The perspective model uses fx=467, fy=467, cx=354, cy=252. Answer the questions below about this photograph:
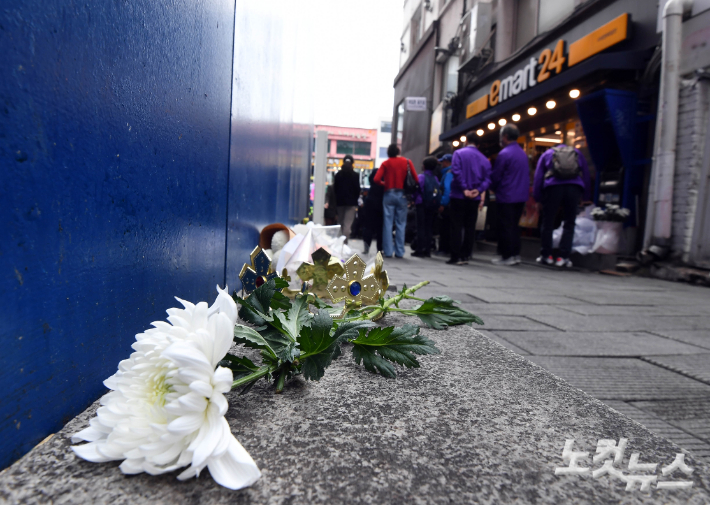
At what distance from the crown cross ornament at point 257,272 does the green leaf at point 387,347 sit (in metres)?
0.80

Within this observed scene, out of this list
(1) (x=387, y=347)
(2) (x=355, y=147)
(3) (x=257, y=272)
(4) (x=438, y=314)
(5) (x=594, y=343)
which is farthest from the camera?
(2) (x=355, y=147)

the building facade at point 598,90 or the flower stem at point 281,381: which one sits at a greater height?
the building facade at point 598,90

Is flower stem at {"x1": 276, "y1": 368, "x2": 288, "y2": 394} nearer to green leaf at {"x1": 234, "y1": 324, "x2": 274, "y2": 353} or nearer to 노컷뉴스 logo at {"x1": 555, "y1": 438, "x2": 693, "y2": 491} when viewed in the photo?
green leaf at {"x1": 234, "y1": 324, "x2": 274, "y2": 353}

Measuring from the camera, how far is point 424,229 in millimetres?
7977

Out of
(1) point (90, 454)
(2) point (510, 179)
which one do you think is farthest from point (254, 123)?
(2) point (510, 179)

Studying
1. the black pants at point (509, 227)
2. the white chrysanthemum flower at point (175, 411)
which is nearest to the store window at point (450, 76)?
the black pants at point (509, 227)

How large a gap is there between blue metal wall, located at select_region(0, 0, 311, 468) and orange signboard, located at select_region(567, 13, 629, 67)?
22.9 feet

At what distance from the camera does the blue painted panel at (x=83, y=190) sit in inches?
25.5

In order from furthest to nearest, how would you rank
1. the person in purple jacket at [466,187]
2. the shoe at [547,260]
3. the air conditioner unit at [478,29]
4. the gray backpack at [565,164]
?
the air conditioner unit at [478,29]
the shoe at [547,260]
the person in purple jacket at [466,187]
the gray backpack at [565,164]

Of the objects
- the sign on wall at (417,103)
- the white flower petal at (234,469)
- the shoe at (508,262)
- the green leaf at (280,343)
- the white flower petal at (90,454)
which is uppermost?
the sign on wall at (417,103)

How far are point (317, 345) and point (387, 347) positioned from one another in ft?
0.75

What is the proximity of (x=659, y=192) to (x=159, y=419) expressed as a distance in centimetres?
650

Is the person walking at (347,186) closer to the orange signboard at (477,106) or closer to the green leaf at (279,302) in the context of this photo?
the orange signboard at (477,106)

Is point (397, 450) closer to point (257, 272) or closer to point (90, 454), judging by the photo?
point (90, 454)
